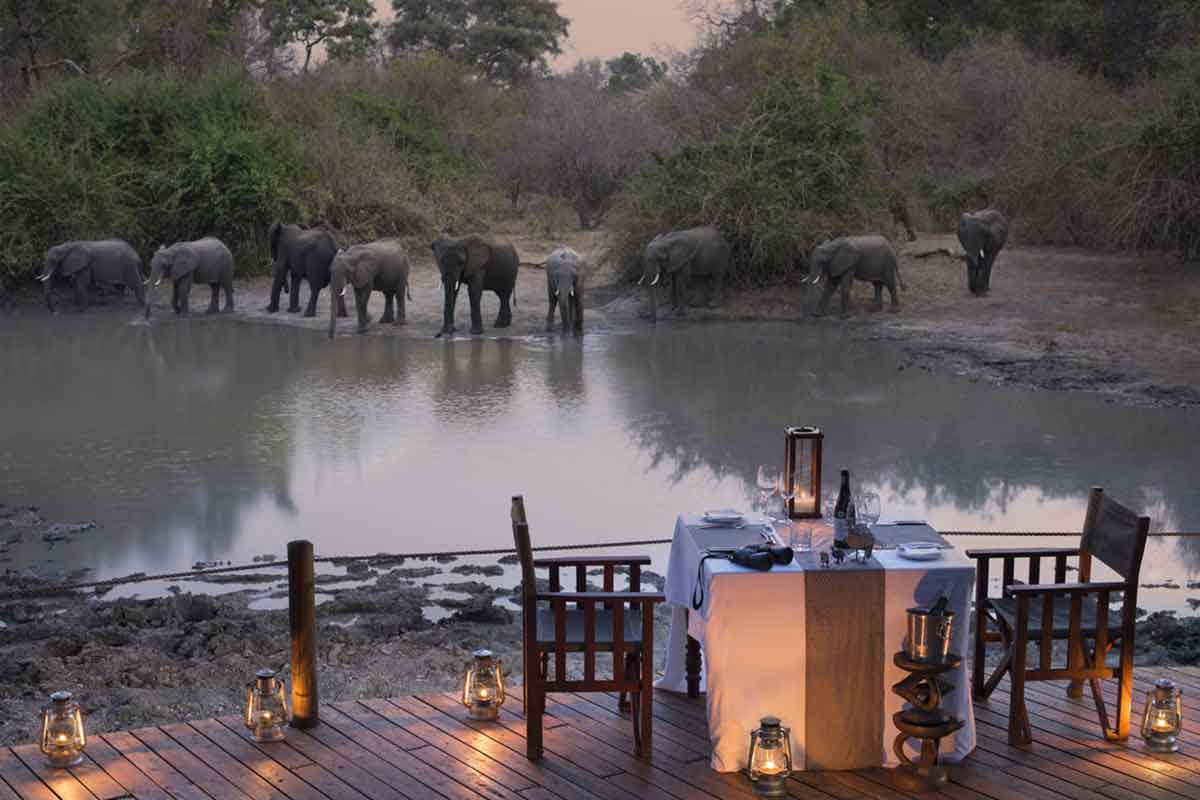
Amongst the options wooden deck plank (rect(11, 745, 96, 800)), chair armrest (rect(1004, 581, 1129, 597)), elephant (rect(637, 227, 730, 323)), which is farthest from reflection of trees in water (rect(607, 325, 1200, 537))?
wooden deck plank (rect(11, 745, 96, 800))

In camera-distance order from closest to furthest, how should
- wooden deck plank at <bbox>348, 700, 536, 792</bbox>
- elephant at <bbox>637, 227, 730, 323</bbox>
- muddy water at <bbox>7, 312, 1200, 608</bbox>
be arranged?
wooden deck plank at <bbox>348, 700, 536, 792</bbox> < muddy water at <bbox>7, 312, 1200, 608</bbox> < elephant at <bbox>637, 227, 730, 323</bbox>

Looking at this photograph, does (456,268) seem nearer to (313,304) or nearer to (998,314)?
(313,304)

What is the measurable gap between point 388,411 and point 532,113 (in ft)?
95.9

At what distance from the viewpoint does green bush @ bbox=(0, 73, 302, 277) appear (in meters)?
24.9

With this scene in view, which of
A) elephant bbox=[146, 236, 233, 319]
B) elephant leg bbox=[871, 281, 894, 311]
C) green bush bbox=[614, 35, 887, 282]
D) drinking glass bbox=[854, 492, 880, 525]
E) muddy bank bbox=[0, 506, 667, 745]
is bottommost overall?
muddy bank bbox=[0, 506, 667, 745]

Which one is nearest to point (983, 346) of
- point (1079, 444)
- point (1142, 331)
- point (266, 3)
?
point (1142, 331)

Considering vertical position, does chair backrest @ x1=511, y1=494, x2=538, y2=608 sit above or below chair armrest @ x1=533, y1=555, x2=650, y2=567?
above

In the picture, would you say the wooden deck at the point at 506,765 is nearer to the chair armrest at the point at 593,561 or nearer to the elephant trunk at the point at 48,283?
the chair armrest at the point at 593,561

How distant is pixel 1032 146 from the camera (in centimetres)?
2731

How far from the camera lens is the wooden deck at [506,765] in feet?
17.3

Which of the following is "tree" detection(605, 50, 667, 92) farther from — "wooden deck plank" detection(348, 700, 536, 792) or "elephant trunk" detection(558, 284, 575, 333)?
"wooden deck plank" detection(348, 700, 536, 792)

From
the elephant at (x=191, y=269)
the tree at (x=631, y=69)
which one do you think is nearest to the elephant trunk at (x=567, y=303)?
the elephant at (x=191, y=269)

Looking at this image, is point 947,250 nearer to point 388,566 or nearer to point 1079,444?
point 1079,444

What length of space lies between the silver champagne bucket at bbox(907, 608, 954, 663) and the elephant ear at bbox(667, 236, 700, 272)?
1741cm
